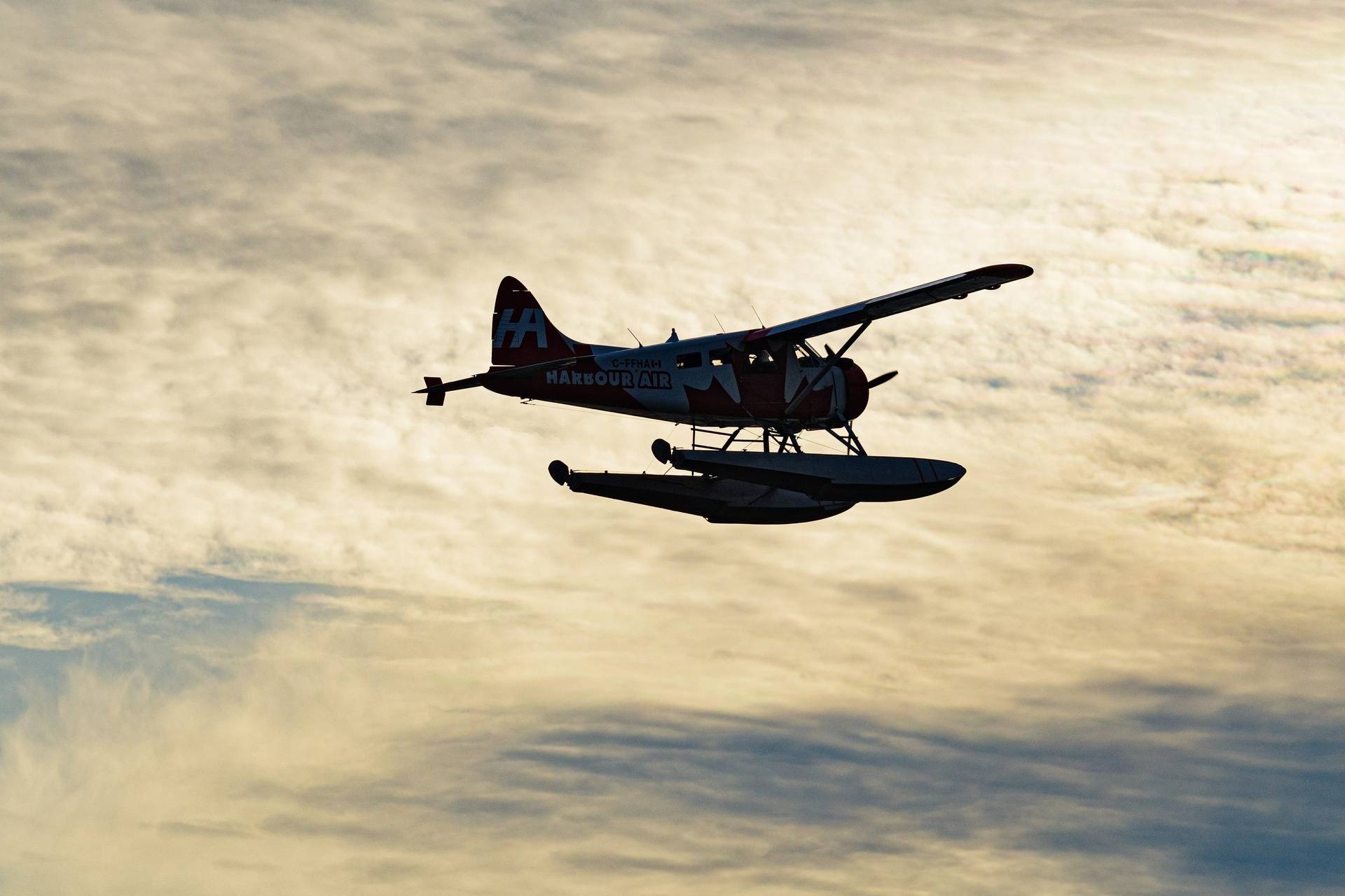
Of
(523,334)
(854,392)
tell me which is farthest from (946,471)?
(523,334)

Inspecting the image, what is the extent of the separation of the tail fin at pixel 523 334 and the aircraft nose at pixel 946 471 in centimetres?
1016

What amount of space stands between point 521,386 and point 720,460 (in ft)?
19.1

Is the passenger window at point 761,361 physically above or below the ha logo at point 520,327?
below

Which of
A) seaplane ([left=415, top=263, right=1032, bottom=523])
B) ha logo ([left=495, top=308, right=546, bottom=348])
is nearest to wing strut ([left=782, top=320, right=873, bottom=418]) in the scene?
seaplane ([left=415, top=263, right=1032, bottom=523])

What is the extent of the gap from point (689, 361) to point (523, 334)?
15.3ft

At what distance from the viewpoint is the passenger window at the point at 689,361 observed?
152 feet

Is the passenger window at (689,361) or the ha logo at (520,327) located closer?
the passenger window at (689,361)

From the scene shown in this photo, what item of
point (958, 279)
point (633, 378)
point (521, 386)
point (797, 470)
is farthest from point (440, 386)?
point (958, 279)

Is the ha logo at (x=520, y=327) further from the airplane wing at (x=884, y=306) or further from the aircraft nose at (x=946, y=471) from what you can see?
the aircraft nose at (x=946, y=471)

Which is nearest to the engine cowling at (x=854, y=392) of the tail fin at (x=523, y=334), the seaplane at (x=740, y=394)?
the seaplane at (x=740, y=394)

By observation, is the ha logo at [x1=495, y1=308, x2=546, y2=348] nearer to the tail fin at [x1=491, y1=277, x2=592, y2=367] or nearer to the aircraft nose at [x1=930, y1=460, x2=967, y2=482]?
the tail fin at [x1=491, y1=277, x2=592, y2=367]

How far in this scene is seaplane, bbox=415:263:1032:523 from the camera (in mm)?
45500

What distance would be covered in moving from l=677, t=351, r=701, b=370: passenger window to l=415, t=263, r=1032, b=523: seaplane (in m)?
0.04

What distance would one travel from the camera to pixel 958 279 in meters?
45.2
